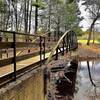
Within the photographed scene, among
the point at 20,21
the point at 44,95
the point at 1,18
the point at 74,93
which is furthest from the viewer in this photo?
the point at 20,21

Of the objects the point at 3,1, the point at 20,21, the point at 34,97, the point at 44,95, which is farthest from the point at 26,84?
the point at 20,21

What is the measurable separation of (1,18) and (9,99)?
1549 inches

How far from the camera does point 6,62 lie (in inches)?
252

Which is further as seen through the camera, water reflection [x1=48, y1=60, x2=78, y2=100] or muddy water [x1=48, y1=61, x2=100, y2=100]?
muddy water [x1=48, y1=61, x2=100, y2=100]

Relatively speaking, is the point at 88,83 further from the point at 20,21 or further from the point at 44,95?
the point at 20,21

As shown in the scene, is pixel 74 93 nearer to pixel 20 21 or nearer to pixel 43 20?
pixel 20 21

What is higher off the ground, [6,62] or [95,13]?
[95,13]

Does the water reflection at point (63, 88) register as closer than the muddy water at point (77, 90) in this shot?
Yes

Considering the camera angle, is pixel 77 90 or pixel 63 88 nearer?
pixel 77 90

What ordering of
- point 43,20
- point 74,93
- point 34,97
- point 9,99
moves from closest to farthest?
point 9,99 < point 34,97 < point 74,93 < point 43,20

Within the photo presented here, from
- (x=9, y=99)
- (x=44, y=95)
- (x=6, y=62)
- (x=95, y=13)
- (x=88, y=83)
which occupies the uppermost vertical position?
(x=95, y=13)

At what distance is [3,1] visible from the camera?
1625 inches

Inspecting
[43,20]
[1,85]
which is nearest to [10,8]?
[43,20]

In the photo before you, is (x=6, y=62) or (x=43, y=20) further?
(x=43, y=20)
